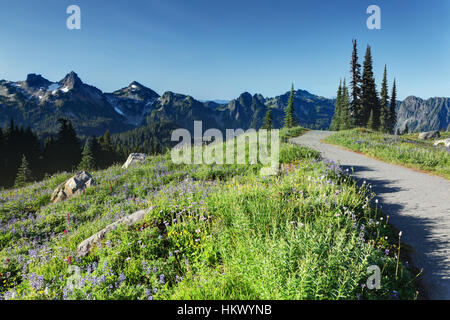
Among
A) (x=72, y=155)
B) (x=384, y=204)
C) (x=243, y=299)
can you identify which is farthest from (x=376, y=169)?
(x=72, y=155)

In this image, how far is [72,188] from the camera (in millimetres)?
10523

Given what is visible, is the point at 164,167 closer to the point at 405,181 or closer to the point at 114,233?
the point at 114,233

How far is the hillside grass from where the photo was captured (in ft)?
9.36

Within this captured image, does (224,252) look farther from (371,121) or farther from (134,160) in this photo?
(371,121)

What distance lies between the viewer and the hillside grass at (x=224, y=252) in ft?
9.36

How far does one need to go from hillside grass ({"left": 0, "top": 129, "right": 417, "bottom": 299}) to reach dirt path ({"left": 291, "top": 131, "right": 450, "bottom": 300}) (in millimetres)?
411

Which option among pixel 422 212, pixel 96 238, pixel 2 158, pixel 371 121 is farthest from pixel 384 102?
pixel 2 158

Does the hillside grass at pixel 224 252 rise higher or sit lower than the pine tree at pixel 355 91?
lower

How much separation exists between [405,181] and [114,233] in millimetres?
9987

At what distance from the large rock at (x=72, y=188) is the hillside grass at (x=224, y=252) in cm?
201

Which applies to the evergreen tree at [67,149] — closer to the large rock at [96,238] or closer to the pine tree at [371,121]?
the large rock at [96,238]

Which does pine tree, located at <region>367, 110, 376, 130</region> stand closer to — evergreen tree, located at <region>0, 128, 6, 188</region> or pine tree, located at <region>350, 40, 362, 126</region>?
pine tree, located at <region>350, 40, 362, 126</region>

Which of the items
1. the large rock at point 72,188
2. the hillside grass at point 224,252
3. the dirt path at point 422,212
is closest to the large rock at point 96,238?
the hillside grass at point 224,252
